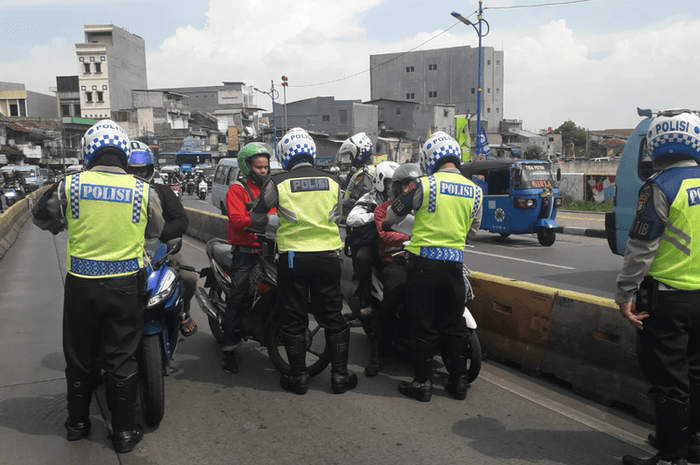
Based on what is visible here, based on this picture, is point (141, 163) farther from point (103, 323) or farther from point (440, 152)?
point (440, 152)

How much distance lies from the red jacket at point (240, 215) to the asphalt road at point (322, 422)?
43.8 inches

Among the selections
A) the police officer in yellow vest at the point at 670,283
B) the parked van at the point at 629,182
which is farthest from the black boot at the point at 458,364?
the parked van at the point at 629,182

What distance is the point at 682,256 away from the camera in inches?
128

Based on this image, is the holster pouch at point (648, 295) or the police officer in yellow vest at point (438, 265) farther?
the police officer in yellow vest at point (438, 265)

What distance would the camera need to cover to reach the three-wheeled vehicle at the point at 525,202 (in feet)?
44.3

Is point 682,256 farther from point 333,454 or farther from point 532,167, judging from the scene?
point 532,167

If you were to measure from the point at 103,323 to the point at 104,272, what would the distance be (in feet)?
1.06

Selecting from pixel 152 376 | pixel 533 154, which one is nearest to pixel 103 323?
pixel 152 376

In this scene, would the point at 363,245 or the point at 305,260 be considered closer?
the point at 305,260

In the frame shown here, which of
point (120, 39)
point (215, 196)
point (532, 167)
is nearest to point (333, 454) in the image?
point (532, 167)

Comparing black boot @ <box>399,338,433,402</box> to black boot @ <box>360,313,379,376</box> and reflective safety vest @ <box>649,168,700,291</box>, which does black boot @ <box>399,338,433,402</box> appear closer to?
black boot @ <box>360,313,379,376</box>

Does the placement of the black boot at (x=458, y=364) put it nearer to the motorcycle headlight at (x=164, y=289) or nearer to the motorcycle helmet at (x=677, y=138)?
the motorcycle helmet at (x=677, y=138)

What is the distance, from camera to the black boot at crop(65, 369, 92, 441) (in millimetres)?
3846

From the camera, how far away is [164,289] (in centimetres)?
412
